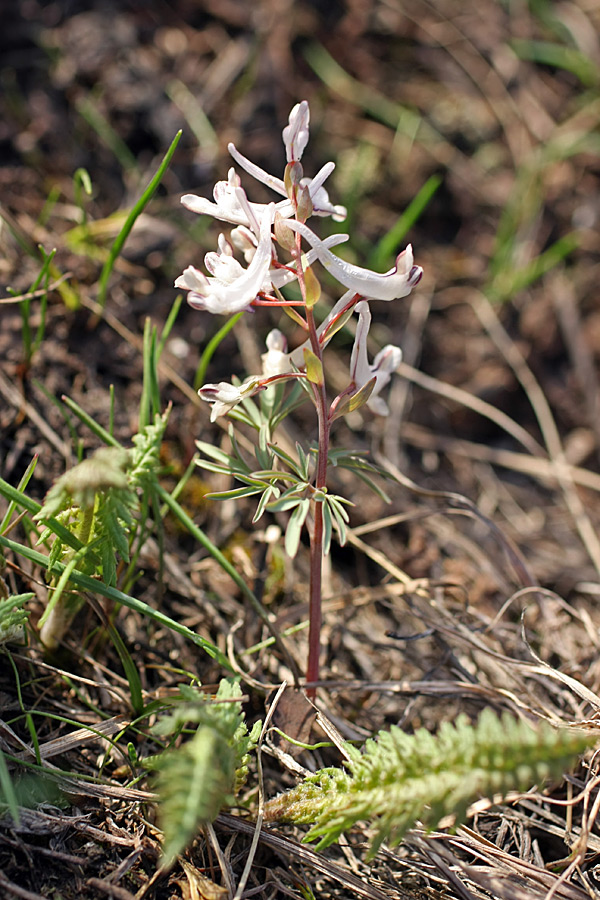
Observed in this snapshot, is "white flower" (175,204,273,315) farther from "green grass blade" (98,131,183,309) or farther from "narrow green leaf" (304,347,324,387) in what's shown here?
"green grass blade" (98,131,183,309)

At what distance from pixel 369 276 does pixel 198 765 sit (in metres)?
1.29

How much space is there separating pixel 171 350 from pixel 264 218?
1603mm

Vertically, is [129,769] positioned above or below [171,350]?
below

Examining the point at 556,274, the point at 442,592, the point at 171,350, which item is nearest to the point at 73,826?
the point at 442,592

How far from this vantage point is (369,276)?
1896 millimetres

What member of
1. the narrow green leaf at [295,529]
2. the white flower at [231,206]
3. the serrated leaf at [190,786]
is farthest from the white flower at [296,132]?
the serrated leaf at [190,786]

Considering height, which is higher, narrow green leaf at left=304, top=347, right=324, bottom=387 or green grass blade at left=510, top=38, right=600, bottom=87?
green grass blade at left=510, top=38, right=600, bottom=87

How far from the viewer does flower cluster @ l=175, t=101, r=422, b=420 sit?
6.15ft

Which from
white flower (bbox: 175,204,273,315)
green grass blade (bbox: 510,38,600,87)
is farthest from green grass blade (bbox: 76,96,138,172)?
green grass blade (bbox: 510,38,600,87)

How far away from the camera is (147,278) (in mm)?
3631

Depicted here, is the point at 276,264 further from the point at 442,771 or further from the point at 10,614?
the point at 442,771

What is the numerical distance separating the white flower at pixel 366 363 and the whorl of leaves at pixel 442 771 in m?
0.97

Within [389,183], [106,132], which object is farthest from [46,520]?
[389,183]

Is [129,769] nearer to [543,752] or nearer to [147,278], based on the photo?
[543,752]
